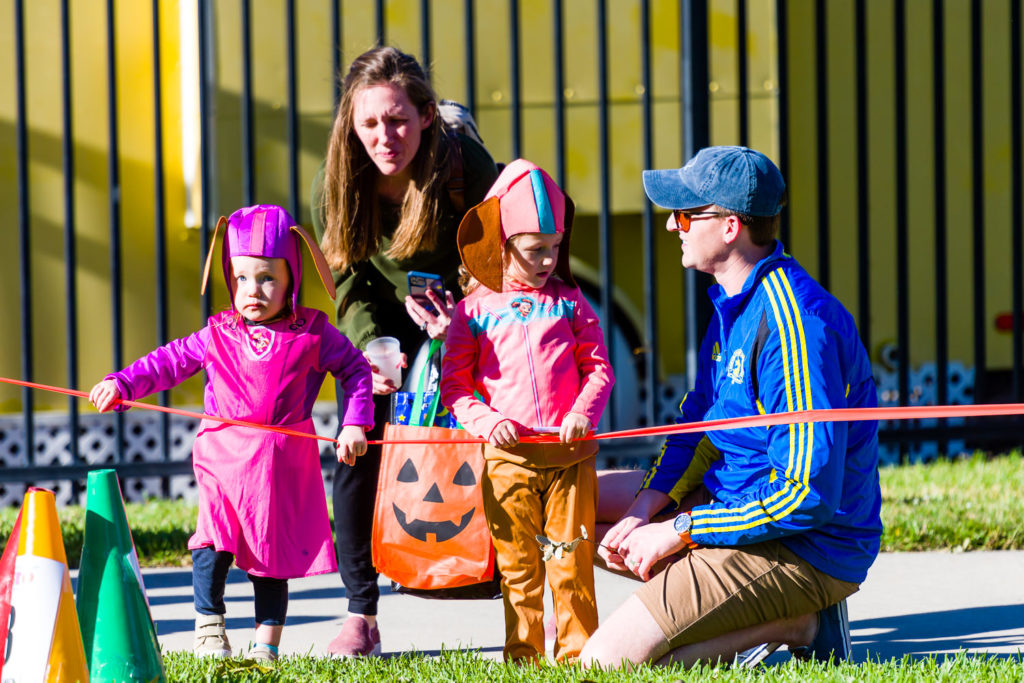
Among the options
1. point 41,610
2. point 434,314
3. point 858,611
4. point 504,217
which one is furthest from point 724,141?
point 41,610

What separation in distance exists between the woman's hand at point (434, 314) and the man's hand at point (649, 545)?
0.81m

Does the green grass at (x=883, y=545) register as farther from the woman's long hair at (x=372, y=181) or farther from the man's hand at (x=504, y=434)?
the woman's long hair at (x=372, y=181)

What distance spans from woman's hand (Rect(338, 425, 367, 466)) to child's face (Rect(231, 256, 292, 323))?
0.38m

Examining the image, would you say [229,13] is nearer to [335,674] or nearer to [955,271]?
[335,674]

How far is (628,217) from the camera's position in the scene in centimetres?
629

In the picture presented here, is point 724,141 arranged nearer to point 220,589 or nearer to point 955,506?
point 955,506

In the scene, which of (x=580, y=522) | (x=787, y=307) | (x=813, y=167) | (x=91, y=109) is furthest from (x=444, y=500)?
(x=813, y=167)

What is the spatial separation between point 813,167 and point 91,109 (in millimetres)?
3778

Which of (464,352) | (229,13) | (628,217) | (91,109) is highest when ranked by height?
(229,13)

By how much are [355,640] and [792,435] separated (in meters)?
1.40

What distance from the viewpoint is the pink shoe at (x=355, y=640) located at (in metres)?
3.31

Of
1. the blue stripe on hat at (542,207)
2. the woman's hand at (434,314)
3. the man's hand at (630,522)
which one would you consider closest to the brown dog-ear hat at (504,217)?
the blue stripe on hat at (542,207)

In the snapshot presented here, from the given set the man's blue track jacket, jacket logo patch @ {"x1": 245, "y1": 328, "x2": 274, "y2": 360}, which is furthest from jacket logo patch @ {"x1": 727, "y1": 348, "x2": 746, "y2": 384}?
jacket logo patch @ {"x1": 245, "y1": 328, "x2": 274, "y2": 360}

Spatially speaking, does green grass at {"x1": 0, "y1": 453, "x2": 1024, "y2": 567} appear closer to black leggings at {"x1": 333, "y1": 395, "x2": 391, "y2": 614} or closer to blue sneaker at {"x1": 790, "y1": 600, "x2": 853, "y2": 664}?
black leggings at {"x1": 333, "y1": 395, "x2": 391, "y2": 614}
